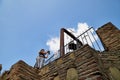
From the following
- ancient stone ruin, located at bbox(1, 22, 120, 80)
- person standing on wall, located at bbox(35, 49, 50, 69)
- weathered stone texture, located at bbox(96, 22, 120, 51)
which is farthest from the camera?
person standing on wall, located at bbox(35, 49, 50, 69)

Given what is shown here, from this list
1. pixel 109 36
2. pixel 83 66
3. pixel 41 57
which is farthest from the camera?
pixel 41 57

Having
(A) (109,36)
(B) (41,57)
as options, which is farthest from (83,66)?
(B) (41,57)

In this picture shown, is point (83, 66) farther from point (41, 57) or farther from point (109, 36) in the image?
point (41, 57)

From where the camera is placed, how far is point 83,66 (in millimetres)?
2607

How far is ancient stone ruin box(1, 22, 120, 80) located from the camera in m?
2.42

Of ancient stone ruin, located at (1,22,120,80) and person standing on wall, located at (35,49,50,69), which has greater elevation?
person standing on wall, located at (35,49,50,69)

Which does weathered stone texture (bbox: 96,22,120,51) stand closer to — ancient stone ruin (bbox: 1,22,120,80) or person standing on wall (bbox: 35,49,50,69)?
ancient stone ruin (bbox: 1,22,120,80)

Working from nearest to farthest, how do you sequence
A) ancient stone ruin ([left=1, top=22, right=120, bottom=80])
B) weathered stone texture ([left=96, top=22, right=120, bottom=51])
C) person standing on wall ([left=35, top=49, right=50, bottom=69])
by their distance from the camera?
ancient stone ruin ([left=1, top=22, right=120, bottom=80]) → weathered stone texture ([left=96, top=22, right=120, bottom=51]) → person standing on wall ([left=35, top=49, right=50, bottom=69])

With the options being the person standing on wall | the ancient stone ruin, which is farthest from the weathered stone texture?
the person standing on wall

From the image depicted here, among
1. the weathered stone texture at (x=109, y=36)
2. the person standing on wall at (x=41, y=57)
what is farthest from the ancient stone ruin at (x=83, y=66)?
the person standing on wall at (x=41, y=57)

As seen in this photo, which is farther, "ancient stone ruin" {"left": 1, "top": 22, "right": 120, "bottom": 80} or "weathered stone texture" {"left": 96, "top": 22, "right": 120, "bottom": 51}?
"weathered stone texture" {"left": 96, "top": 22, "right": 120, "bottom": 51}

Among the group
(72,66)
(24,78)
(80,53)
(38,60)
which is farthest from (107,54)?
(38,60)

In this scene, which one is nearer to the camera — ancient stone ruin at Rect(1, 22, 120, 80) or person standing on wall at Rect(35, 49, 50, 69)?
ancient stone ruin at Rect(1, 22, 120, 80)

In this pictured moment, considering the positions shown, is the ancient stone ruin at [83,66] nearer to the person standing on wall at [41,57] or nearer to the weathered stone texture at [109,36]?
the weathered stone texture at [109,36]
